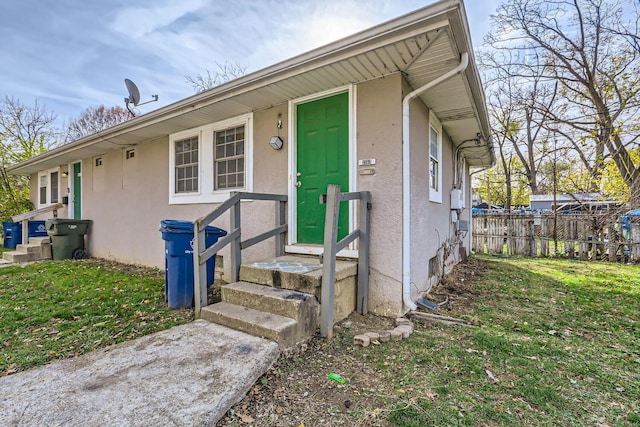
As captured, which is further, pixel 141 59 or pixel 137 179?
pixel 141 59

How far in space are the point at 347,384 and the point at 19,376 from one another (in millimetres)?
2205

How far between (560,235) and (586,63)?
7.72 m

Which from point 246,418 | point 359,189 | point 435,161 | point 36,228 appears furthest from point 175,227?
point 36,228

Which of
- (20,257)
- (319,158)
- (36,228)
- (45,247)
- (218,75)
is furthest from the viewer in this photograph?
(218,75)

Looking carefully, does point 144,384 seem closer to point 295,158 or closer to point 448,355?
point 448,355

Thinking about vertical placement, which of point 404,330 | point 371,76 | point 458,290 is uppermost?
point 371,76

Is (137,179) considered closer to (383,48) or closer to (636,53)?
(383,48)

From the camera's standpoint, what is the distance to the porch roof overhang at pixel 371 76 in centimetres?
269

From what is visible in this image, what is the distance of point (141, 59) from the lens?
32.9 ft

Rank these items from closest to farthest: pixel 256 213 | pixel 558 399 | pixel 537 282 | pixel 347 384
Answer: pixel 558 399 < pixel 347 384 < pixel 256 213 < pixel 537 282

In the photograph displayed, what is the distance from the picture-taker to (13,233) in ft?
30.1

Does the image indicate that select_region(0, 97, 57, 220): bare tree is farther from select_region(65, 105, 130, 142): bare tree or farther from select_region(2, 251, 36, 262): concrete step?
select_region(65, 105, 130, 142): bare tree

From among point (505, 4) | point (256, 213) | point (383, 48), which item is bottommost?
point (256, 213)

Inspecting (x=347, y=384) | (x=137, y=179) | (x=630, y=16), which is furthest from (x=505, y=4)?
(x=347, y=384)
